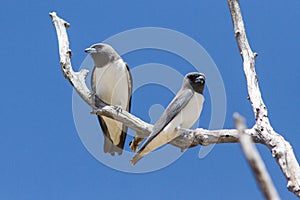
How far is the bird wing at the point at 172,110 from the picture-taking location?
541 cm

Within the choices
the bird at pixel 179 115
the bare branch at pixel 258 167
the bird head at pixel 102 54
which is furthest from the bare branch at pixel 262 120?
the bare branch at pixel 258 167

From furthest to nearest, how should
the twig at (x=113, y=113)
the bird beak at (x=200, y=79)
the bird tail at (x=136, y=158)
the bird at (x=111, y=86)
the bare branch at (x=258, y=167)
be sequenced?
the bird at (x=111, y=86), the bird beak at (x=200, y=79), the bird tail at (x=136, y=158), the twig at (x=113, y=113), the bare branch at (x=258, y=167)

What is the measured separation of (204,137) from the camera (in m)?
5.04

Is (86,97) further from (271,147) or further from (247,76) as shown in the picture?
(271,147)

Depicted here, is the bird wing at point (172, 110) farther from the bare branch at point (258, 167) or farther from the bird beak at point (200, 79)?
the bare branch at point (258, 167)

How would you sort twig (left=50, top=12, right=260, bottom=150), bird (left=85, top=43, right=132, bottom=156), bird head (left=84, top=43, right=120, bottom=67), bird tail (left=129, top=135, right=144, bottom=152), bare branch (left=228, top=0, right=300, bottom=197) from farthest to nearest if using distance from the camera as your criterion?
bird head (left=84, top=43, right=120, bottom=67) → bird (left=85, top=43, right=132, bottom=156) → bird tail (left=129, top=135, right=144, bottom=152) → twig (left=50, top=12, right=260, bottom=150) → bare branch (left=228, top=0, right=300, bottom=197)

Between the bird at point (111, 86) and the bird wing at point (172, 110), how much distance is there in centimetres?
99

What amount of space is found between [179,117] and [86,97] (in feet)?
4.13

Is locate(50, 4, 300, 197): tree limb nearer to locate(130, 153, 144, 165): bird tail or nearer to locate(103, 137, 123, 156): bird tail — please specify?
locate(130, 153, 144, 165): bird tail

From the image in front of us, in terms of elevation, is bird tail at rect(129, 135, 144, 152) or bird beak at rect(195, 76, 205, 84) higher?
bird beak at rect(195, 76, 205, 84)

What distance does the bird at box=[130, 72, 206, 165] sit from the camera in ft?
17.6

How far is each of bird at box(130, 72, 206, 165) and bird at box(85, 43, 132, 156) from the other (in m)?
0.98

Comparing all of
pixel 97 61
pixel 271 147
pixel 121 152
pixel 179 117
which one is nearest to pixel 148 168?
pixel 179 117

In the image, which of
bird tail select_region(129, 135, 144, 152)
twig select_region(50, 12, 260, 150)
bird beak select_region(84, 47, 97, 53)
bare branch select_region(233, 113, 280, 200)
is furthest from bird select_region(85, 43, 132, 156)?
bare branch select_region(233, 113, 280, 200)
